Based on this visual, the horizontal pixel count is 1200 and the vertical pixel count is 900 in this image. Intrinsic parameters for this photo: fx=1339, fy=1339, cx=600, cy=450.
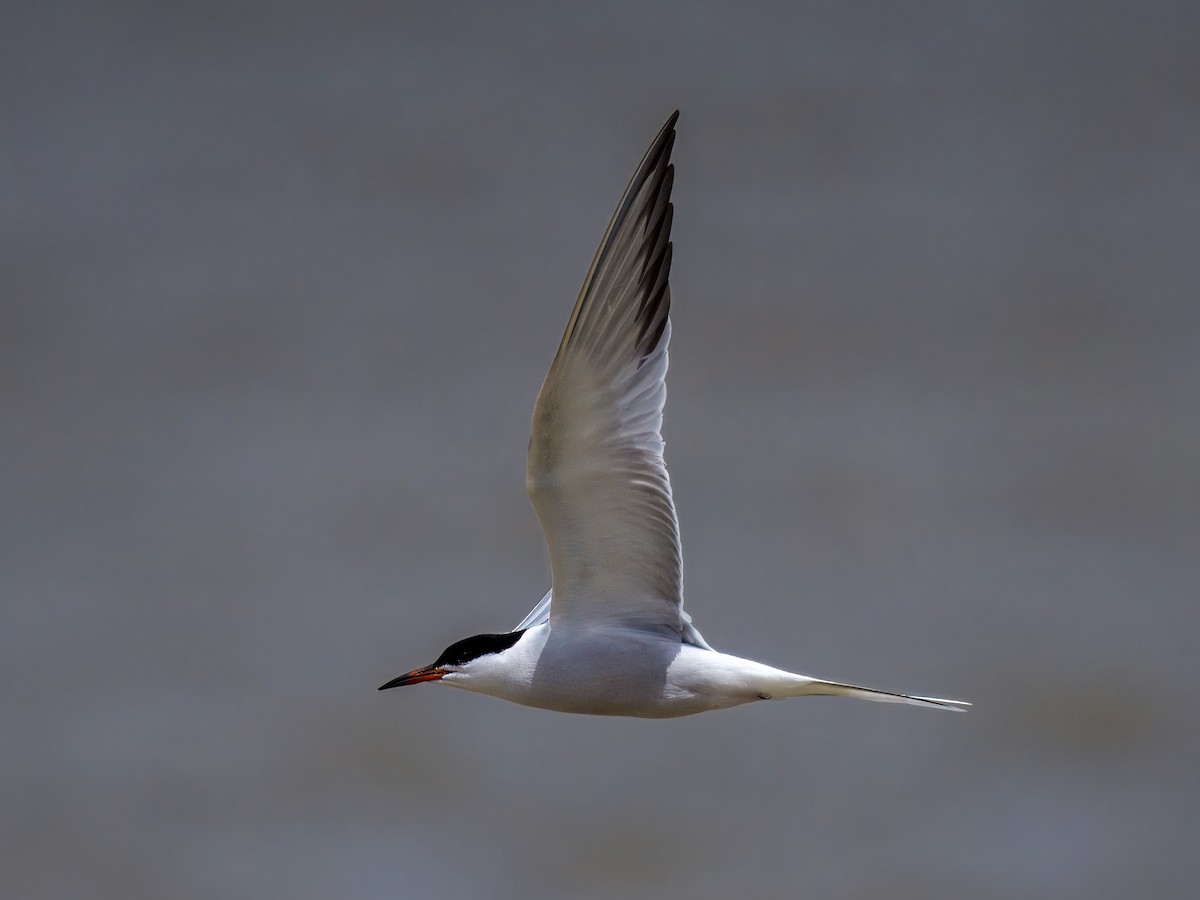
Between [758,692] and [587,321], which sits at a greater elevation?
[587,321]

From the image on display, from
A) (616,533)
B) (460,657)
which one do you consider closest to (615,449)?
(616,533)

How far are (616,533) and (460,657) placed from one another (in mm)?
212

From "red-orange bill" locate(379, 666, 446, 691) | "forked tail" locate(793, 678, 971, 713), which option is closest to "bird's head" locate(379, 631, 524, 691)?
"red-orange bill" locate(379, 666, 446, 691)

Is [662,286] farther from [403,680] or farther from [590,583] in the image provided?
[403,680]

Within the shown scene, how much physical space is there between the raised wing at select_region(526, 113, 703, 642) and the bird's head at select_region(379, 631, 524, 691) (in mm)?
74

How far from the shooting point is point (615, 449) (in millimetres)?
1425

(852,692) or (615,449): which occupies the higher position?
(615,449)

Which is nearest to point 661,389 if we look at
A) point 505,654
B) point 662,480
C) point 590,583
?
point 662,480

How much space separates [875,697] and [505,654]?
1.25 ft

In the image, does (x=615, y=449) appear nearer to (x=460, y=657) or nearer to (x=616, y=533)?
(x=616, y=533)

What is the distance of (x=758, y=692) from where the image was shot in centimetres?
136

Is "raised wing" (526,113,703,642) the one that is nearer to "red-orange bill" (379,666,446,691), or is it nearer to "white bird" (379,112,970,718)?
"white bird" (379,112,970,718)

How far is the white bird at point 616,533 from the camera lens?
1359 millimetres

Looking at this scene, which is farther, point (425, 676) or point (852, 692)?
point (425, 676)
